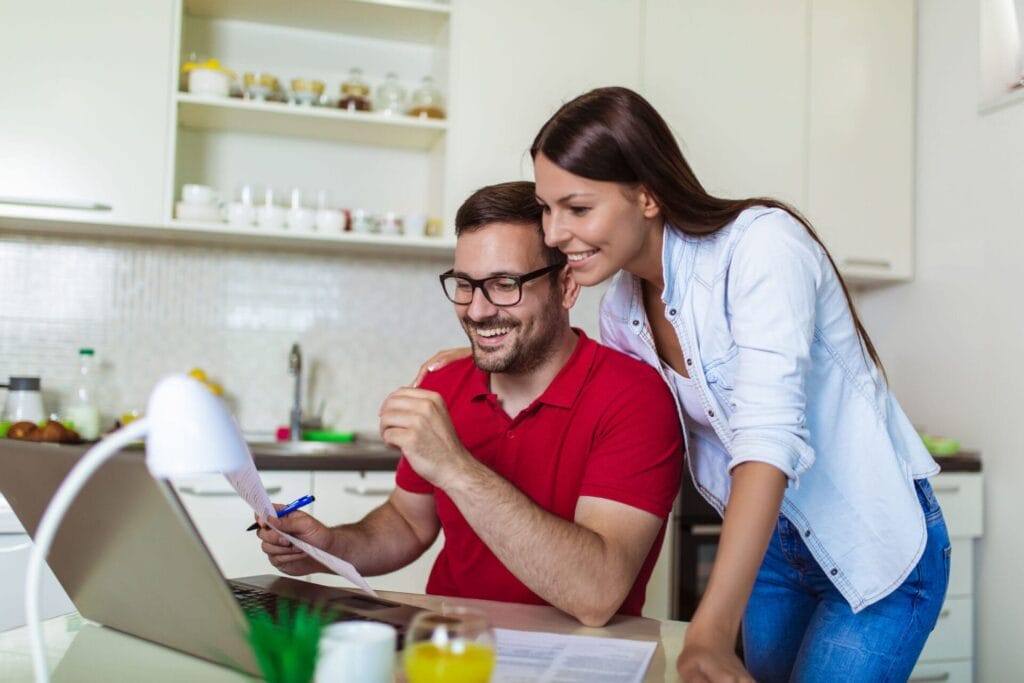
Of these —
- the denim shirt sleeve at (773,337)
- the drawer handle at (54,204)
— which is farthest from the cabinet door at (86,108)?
the denim shirt sleeve at (773,337)

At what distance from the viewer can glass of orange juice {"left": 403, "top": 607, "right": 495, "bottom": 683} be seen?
2.20 feet

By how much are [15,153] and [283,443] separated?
1.06m

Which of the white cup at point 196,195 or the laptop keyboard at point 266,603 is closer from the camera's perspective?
the laptop keyboard at point 266,603

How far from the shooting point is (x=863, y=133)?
3.17m

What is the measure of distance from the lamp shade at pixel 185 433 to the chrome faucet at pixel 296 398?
2382mm

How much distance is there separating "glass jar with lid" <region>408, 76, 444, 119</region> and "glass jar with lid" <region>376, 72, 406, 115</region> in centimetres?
4

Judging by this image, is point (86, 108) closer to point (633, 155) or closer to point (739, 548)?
point (633, 155)

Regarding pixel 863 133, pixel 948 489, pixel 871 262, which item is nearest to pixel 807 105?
pixel 863 133

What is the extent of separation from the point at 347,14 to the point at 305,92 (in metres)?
0.30

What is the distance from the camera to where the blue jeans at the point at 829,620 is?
1269 millimetres

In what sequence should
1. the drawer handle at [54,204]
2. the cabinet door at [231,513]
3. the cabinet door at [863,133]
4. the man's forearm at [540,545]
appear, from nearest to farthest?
the man's forearm at [540,545], the cabinet door at [231,513], the drawer handle at [54,204], the cabinet door at [863,133]

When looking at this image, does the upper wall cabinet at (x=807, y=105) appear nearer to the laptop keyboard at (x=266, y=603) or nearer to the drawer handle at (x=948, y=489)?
the drawer handle at (x=948, y=489)

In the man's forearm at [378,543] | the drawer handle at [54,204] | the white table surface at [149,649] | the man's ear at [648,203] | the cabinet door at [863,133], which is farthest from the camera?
the cabinet door at [863,133]

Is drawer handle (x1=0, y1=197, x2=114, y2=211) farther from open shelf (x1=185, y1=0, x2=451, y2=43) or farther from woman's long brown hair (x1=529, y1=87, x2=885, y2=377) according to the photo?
woman's long brown hair (x1=529, y1=87, x2=885, y2=377)
